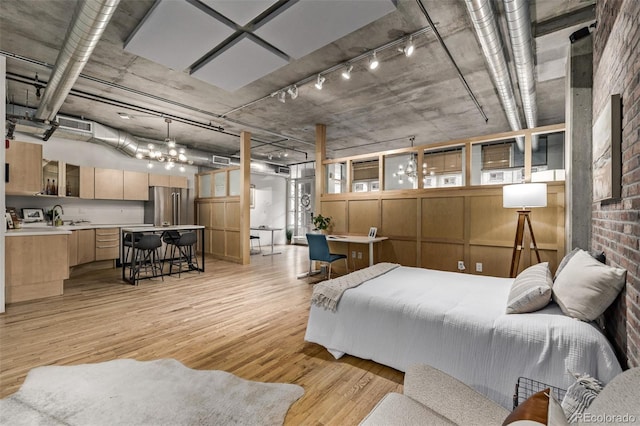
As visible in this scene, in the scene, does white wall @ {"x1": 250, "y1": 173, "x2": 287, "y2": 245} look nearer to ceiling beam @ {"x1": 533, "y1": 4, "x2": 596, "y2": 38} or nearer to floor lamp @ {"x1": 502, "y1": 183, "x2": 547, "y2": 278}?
floor lamp @ {"x1": 502, "y1": 183, "x2": 547, "y2": 278}

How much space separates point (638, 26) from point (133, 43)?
13.3 ft

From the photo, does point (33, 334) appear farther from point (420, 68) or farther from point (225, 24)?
point (420, 68)

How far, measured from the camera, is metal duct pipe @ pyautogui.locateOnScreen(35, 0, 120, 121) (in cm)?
245

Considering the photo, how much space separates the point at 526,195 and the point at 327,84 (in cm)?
314

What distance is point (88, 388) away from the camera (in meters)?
2.03

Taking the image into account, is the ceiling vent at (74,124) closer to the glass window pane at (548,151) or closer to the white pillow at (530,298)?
the white pillow at (530,298)

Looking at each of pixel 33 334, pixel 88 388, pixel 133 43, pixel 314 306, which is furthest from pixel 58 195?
pixel 314 306

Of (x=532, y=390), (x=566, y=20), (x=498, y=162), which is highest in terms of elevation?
(x=566, y=20)

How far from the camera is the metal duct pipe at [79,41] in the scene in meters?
2.45

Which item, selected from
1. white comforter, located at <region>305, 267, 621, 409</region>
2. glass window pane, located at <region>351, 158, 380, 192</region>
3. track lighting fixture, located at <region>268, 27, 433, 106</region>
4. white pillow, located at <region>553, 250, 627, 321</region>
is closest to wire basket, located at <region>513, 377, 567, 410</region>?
white comforter, located at <region>305, 267, 621, 409</region>

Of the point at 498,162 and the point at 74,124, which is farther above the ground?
the point at 74,124

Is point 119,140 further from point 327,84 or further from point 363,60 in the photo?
point 363,60

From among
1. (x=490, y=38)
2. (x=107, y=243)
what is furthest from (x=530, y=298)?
(x=107, y=243)

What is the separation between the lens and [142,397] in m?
1.94
